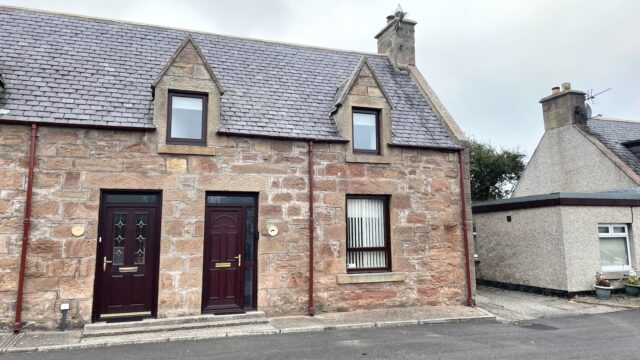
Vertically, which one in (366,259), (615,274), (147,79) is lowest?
(615,274)

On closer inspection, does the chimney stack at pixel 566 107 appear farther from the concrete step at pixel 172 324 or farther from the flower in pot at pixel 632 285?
the concrete step at pixel 172 324

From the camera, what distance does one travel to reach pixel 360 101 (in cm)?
1085

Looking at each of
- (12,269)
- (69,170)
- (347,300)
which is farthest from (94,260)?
(347,300)

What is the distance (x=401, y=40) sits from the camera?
46.5 feet

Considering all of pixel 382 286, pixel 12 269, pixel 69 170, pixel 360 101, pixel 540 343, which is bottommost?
pixel 540 343

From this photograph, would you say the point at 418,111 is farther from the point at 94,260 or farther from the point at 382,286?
the point at 94,260

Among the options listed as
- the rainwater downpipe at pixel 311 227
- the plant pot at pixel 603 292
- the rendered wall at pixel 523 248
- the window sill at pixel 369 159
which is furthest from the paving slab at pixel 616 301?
the rainwater downpipe at pixel 311 227

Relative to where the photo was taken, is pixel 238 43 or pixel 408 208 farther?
pixel 238 43

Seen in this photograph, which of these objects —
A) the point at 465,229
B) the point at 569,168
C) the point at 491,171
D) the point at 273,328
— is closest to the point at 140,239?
the point at 273,328

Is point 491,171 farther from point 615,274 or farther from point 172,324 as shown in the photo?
point 172,324

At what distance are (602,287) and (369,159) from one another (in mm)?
7720

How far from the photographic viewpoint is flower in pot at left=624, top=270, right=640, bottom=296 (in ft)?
39.6

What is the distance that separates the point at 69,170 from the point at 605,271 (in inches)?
573

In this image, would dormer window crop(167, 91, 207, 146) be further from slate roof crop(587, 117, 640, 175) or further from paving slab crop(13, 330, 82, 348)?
slate roof crop(587, 117, 640, 175)
